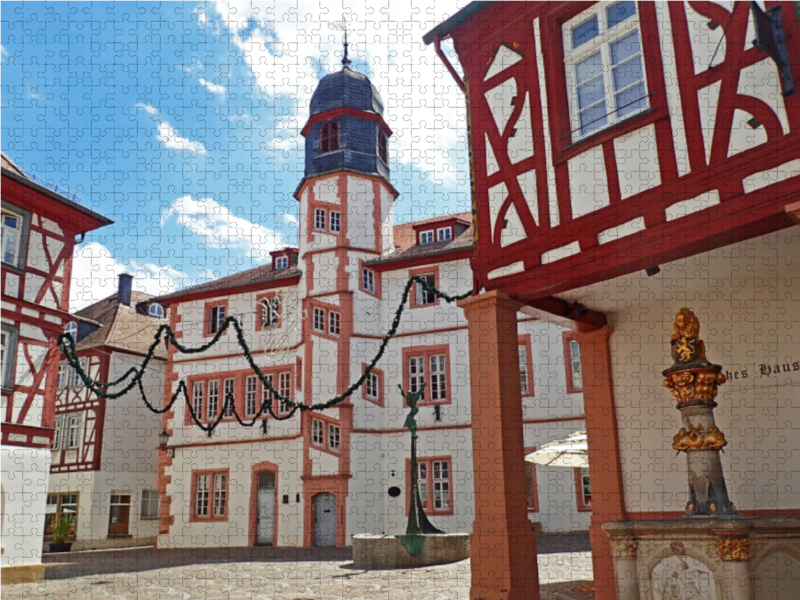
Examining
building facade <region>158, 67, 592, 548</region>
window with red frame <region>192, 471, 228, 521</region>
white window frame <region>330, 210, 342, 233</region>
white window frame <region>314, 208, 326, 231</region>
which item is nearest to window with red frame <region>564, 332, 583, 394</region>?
building facade <region>158, 67, 592, 548</region>

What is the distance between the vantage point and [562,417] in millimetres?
22969

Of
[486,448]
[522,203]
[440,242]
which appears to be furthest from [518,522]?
[440,242]

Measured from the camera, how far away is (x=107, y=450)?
29.4 metres

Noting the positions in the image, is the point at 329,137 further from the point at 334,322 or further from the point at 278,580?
the point at 278,580

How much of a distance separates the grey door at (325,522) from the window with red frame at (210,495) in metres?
4.03

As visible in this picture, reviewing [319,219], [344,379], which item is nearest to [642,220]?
[344,379]

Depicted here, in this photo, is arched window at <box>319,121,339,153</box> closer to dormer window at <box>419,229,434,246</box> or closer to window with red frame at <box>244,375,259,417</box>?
dormer window at <box>419,229,434,246</box>

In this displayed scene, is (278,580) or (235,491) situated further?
(235,491)

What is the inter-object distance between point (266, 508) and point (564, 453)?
1550 centimetres

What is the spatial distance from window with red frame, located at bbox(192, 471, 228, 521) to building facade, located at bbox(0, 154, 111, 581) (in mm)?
11484

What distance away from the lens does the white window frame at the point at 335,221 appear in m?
26.2

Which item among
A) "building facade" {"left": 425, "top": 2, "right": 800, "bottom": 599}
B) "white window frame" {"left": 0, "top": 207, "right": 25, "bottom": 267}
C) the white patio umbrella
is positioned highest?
"white window frame" {"left": 0, "top": 207, "right": 25, "bottom": 267}

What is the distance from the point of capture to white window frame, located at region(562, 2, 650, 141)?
789 cm

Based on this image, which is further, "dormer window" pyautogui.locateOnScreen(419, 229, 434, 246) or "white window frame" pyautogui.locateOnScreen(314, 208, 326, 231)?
"dormer window" pyautogui.locateOnScreen(419, 229, 434, 246)
